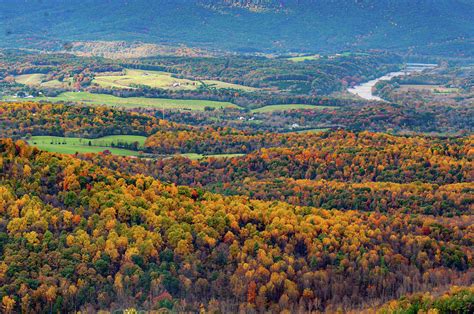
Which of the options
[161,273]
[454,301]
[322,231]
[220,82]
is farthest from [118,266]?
[220,82]

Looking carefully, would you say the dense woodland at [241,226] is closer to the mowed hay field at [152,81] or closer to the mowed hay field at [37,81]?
the mowed hay field at [37,81]

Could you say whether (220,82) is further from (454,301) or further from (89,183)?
(454,301)

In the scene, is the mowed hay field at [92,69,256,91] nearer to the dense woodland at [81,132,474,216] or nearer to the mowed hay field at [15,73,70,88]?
the mowed hay field at [15,73,70,88]

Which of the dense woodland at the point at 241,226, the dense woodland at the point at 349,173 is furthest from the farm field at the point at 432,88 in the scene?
the dense woodland at the point at 349,173

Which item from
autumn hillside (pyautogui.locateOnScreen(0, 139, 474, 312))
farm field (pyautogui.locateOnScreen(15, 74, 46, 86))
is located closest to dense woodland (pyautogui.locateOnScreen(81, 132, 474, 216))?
autumn hillside (pyautogui.locateOnScreen(0, 139, 474, 312))

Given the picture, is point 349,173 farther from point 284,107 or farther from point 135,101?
point 135,101

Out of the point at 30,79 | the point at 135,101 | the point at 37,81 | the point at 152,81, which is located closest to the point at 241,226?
the point at 135,101
